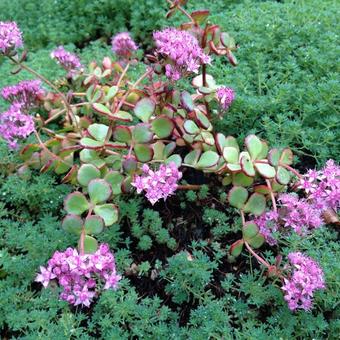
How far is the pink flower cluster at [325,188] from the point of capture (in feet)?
6.70

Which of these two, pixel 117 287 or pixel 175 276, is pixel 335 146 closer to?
pixel 175 276

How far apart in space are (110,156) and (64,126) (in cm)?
46

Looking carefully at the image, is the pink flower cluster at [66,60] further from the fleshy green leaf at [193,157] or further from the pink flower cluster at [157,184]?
the pink flower cluster at [157,184]

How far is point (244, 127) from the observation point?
2.72 m

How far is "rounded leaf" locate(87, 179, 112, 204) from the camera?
2.15 metres

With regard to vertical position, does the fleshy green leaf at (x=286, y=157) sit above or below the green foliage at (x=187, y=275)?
above

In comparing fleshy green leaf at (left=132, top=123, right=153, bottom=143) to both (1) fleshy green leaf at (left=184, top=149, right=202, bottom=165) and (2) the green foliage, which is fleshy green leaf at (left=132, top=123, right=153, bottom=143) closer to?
(1) fleshy green leaf at (left=184, top=149, right=202, bottom=165)

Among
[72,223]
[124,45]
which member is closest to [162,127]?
[72,223]

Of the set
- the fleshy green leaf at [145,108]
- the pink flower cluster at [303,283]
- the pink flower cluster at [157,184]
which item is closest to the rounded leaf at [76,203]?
the pink flower cluster at [157,184]

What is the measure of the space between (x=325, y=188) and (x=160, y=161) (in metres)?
0.68

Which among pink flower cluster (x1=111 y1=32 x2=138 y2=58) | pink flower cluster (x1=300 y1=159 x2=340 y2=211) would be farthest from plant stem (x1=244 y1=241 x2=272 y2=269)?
pink flower cluster (x1=111 y1=32 x2=138 y2=58)

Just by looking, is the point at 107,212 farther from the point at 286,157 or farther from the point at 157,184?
the point at 286,157

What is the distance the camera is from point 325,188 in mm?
2080

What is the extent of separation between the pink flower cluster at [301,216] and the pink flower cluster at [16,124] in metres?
1.14
